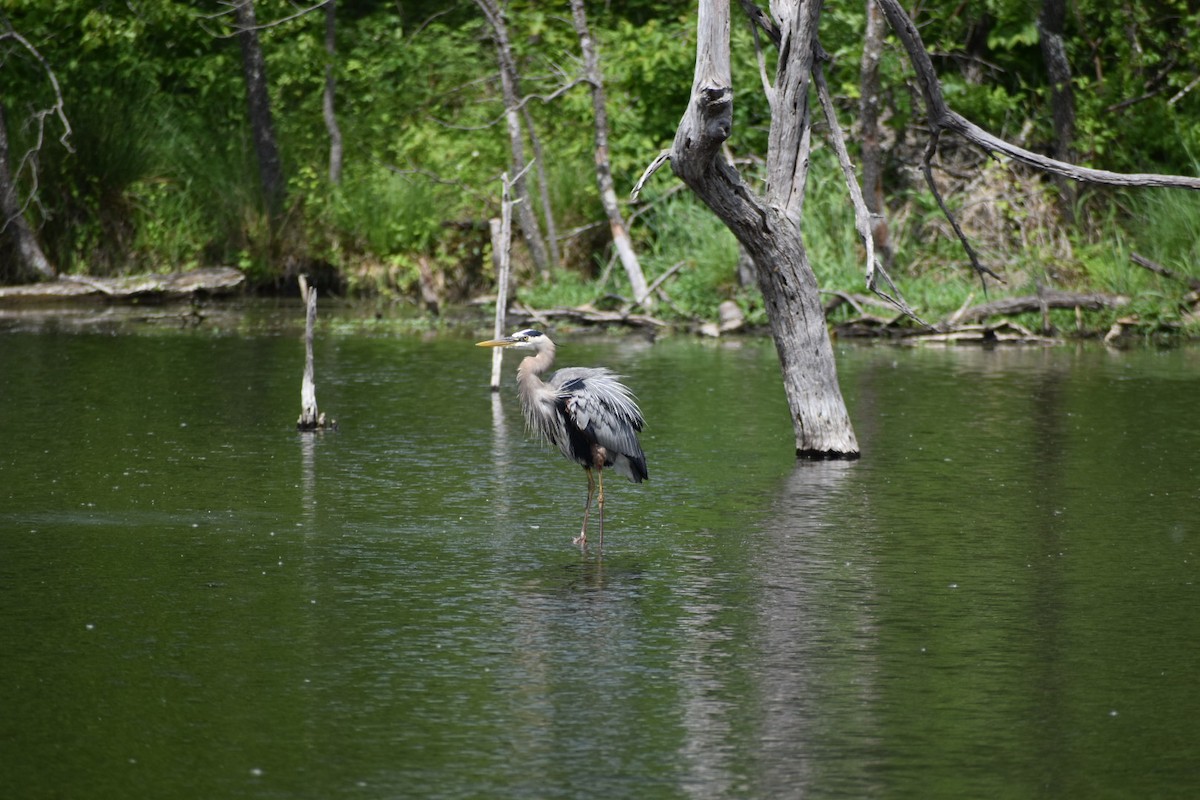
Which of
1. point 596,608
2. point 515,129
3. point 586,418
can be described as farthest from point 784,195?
point 515,129

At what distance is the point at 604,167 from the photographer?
23.8 metres

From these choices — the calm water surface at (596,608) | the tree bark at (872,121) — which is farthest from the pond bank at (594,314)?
the calm water surface at (596,608)

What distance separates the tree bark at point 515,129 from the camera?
77.3 ft

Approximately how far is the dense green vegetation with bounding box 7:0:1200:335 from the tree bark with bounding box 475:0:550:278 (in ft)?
1.38

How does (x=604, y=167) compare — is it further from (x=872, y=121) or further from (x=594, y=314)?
(x=872, y=121)

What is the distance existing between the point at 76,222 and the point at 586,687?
2178 cm

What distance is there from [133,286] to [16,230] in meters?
1.96

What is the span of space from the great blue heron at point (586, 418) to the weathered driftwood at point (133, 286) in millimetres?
16191

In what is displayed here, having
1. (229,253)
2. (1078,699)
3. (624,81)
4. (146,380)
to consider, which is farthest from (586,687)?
(229,253)

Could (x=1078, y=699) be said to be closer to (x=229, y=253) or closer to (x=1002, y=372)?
(x=1002, y=372)

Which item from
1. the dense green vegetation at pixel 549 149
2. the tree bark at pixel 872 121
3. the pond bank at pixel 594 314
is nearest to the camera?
the pond bank at pixel 594 314

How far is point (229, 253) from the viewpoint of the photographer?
89.4ft

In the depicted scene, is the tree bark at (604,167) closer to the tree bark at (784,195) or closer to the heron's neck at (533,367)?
the tree bark at (784,195)

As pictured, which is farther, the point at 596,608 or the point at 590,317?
the point at 590,317
